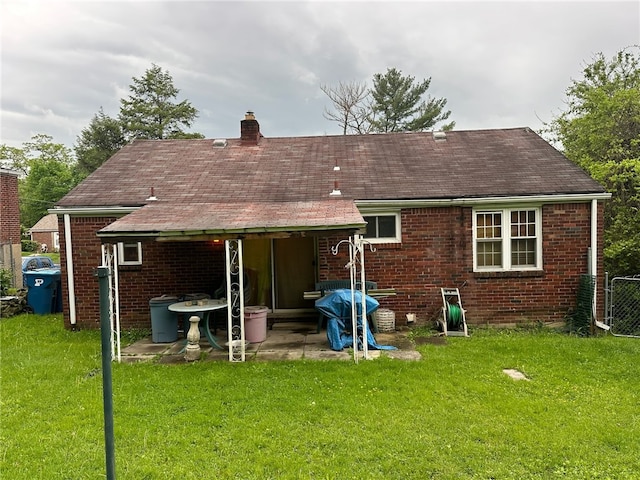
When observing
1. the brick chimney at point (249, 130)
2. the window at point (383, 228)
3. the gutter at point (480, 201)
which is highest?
the brick chimney at point (249, 130)

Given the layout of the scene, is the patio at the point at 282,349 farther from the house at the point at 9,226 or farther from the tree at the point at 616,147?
the house at the point at 9,226

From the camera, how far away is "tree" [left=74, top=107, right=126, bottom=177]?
1353 inches

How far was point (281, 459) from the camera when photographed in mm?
3820

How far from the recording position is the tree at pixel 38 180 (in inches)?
1700

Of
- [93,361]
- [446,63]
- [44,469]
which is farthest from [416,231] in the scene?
[446,63]

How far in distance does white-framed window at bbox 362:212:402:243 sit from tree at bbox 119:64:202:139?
30040 millimetres

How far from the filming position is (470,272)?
898 cm

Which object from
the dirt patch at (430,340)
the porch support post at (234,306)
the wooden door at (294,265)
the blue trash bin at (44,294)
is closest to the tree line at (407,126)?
the dirt patch at (430,340)

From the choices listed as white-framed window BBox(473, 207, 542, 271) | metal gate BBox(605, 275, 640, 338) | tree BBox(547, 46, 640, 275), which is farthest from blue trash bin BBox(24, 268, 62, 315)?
tree BBox(547, 46, 640, 275)

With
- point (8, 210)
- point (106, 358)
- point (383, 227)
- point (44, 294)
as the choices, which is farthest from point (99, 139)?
point (106, 358)

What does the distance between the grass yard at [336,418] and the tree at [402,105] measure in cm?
2527

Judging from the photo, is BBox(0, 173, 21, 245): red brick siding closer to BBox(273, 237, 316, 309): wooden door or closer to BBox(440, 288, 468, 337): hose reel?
BBox(273, 237, 316, 309): wooden door

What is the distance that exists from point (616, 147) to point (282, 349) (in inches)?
440

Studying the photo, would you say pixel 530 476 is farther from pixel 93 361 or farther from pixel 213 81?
pixel 213 81
